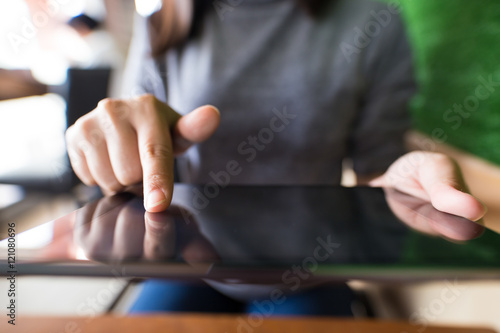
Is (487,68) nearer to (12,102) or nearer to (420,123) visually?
(420,123)

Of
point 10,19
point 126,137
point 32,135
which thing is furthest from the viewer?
point 32,135

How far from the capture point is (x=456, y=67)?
0.53 m

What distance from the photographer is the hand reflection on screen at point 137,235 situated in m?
0.16

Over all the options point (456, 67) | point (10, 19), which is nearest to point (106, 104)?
point (456, 67)

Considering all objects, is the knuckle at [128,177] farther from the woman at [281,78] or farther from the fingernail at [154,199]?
the woman at [281,78]

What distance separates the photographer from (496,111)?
1.49 ft

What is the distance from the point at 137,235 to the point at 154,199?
0.05 metres

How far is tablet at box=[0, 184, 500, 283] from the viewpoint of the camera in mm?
154

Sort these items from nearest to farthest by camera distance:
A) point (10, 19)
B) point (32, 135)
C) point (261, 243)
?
point (261, 243), point (10, 19), point (32, 135)

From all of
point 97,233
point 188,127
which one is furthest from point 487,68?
point 97,233

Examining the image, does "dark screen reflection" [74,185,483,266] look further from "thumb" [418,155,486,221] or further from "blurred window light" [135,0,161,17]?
"blurred window light" [135,0,161,17]

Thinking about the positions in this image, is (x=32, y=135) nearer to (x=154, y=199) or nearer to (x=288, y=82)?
(x=288, y=82)

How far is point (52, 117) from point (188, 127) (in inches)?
60.2

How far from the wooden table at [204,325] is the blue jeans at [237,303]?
9cm
